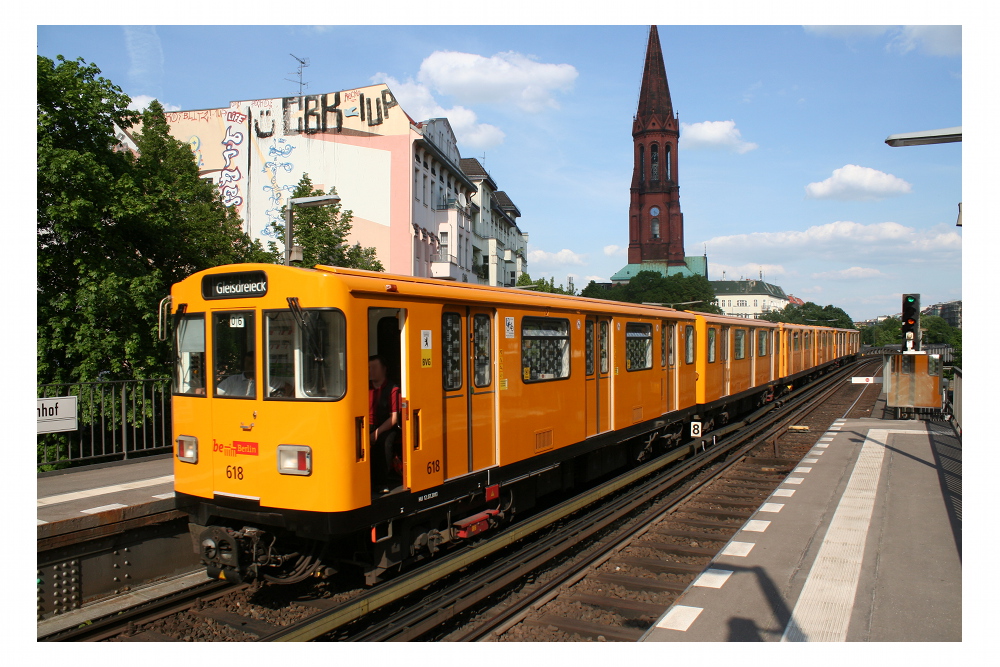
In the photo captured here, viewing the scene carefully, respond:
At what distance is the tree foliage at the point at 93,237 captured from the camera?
10695mm

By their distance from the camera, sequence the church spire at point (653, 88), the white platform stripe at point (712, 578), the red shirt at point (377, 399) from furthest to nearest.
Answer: the church spire at point (653, 88) → the white platform stripe at point (712, 578) → the red shirt at point (377, 399)

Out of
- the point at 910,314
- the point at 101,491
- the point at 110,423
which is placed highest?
the point at 910,314

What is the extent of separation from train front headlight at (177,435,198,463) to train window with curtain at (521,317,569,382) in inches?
136

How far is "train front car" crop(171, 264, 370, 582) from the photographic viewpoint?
5293mm

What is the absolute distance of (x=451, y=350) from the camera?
653 centimetres

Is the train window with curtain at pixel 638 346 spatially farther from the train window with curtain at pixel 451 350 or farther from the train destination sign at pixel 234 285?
the train destination sign at pixel 234 285

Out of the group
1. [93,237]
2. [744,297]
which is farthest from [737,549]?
[744,297]

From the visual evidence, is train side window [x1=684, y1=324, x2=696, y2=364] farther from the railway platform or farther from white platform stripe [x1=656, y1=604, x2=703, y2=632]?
white platform stripe [x1=656, y1=604, x2=703, y2=632]

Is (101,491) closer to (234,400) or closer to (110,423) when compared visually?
(110,423)

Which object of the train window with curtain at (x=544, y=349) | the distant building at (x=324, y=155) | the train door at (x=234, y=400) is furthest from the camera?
the distant building at (x=324, y=155)

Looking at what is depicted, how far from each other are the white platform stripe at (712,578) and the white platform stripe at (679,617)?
59 centimetres

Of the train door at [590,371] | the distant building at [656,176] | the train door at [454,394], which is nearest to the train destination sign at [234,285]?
the train door at [454,394]

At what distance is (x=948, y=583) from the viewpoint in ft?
20.4

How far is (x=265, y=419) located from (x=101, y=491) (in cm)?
376
